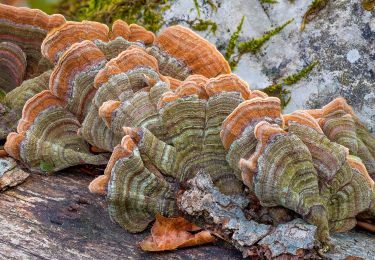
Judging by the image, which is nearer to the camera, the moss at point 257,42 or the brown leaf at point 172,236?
the brown leaf at point 172,236

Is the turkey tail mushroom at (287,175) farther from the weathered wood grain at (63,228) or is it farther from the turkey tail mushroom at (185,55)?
the turkey tail mushroom at (185,55)

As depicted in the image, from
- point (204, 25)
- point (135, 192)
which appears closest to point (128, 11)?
point (204, 25)

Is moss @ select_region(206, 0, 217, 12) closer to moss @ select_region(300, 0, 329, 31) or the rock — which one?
moss @ select_region(300, 0, 329, 31)

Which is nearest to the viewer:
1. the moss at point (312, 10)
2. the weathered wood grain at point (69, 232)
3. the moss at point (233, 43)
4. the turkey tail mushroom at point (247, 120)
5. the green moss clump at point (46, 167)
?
the turkey tail mushroom at point (247, 120)

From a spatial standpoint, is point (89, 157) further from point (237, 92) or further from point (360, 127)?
point (360, 127)

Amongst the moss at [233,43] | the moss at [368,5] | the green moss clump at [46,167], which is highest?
the moss at [368,5]

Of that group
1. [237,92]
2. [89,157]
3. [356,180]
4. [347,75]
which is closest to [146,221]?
[89,157]

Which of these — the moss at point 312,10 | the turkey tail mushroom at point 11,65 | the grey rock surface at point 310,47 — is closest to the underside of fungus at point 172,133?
the turkey tail mushroom at point 11,65

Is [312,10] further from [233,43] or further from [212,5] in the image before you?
[212,5]
